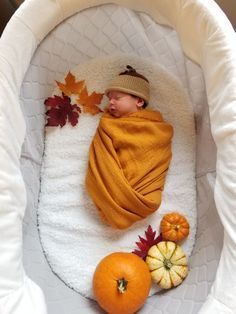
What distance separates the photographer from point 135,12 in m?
1.39

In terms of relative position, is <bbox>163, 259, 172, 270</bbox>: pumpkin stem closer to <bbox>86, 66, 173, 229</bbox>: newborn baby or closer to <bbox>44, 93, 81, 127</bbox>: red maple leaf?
<bbox>86, 66, 173, 229</bbox>: newborn baby

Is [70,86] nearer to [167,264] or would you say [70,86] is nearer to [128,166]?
[128,166]

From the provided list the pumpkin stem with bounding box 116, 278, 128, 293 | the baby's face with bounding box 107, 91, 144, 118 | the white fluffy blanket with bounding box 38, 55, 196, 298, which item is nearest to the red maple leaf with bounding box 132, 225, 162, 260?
the white fluffy blanket with bounding box 38, 55, 196, 298

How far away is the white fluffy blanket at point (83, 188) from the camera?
1.31 metres

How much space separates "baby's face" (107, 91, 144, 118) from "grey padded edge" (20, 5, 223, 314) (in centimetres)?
17

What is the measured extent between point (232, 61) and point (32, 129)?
614mm

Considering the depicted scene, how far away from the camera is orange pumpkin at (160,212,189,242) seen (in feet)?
4.24

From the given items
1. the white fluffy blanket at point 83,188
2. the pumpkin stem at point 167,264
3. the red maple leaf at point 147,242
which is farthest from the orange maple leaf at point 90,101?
the pumpkin stem at point 167,264

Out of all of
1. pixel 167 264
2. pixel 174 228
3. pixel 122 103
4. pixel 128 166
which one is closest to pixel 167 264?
pixel 167 264

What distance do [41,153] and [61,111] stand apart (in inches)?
5.9

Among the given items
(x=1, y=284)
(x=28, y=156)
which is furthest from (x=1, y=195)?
(x=28, y=156)

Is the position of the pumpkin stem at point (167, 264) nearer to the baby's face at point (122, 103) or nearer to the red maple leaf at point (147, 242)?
the red maple leaf at point (147, 242)

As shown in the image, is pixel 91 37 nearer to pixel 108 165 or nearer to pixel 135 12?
pixel 135 12

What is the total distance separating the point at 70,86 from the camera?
1481 mm
